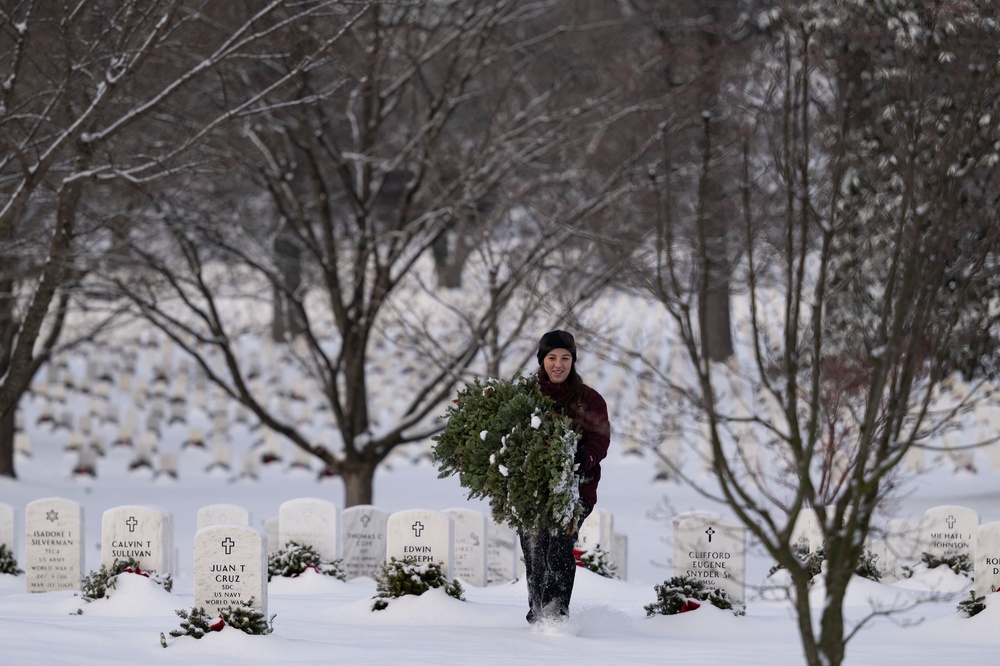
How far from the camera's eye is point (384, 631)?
26.3 feet

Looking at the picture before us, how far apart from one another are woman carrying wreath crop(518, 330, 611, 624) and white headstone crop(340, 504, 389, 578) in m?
3.68

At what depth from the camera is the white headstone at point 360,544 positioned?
1121 cm

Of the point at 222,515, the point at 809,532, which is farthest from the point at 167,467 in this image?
the point at 809,532

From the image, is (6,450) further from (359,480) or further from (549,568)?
(549,568)

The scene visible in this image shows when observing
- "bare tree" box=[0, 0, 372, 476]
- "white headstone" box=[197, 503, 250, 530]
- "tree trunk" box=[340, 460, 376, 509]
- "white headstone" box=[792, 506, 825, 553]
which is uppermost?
"bare tree" box=[0, 0, 372, 476]

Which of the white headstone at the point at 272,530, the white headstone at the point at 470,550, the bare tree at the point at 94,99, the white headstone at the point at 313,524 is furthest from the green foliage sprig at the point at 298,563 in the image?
the bare tree at the point at 94,99

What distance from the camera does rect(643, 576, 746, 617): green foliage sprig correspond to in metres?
8.73

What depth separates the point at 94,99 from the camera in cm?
912

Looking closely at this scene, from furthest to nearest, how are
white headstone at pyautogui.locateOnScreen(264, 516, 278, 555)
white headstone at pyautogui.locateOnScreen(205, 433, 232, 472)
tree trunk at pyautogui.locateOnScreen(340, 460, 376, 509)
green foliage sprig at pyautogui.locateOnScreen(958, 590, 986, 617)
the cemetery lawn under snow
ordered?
white headstone at pyautogui.locateOnScreen(205, 433, 232, 472)
tree trunk at pyautogui.locateOnScreen(340, 460, 376, 509)
white headstone at pyautogui.locateOnScreen(264, 516, 278, 555)
green foliage sprig at pyautogui.locateOnScreen(958, 590, 986, 617)
the cemetery lawn under snow

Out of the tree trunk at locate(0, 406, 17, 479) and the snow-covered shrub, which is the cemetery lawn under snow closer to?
the snow-covered shrub

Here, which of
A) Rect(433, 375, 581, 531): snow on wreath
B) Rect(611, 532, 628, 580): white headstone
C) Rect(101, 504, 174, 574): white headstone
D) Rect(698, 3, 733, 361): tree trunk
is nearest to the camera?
Rect(698, 3, 733, 361): tree trunk

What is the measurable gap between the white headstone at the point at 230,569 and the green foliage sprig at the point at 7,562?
436 centimetres

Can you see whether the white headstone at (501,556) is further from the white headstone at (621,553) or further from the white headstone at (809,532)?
the white headstone at (809,532)

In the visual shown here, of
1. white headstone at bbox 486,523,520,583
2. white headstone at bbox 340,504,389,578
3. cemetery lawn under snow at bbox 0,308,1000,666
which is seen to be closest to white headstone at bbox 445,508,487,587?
cemetery lawn under snow at bbox 0,308,1000,666
